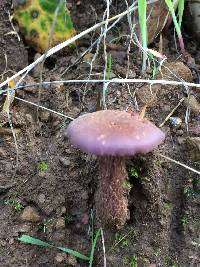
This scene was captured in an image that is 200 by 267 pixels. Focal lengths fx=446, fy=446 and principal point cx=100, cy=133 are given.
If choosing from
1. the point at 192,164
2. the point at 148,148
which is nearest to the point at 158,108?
the point at 192,164

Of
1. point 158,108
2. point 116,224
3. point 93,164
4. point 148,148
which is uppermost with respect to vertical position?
point 148,148

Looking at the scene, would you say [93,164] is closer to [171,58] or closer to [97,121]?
[97,121]

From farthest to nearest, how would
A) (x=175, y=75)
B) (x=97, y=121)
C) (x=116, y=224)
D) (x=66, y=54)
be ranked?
(x=66, y=54)
(x=175, y=75)
(x=116, y=224)
(x=97, y=121)

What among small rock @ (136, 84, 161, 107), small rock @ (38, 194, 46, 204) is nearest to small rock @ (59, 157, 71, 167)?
small rock @ (38, 194, 46, 204)

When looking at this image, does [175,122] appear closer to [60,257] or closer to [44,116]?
[44,116]

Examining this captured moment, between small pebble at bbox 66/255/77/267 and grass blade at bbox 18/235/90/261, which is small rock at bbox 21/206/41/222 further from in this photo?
small pebble at bbox 66/255/77/267

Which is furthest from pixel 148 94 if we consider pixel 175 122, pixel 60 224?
pixel 60 224
